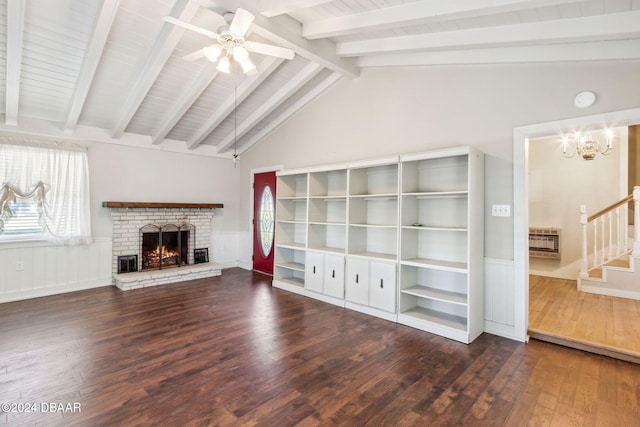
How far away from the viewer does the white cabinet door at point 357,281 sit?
402cm

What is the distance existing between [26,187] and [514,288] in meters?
6.56

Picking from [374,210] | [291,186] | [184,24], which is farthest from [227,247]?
[184,24]

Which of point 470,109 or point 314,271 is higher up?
point 470,109

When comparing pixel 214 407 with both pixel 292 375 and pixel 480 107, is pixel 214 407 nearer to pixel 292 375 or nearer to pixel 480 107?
pixel 292 375

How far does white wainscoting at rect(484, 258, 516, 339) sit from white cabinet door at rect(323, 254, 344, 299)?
1.77m

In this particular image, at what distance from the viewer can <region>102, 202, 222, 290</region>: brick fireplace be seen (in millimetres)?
5402

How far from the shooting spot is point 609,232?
5.09 metres

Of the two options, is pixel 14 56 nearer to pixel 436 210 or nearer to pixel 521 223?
pixel 436 210

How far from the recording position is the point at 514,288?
328cm

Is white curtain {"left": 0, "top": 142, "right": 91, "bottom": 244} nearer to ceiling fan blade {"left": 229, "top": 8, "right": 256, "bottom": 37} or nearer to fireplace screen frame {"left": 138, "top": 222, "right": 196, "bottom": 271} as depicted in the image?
fireplace screen frame {"left": 138, "top": 222, "right": 196, "bottom": 271}

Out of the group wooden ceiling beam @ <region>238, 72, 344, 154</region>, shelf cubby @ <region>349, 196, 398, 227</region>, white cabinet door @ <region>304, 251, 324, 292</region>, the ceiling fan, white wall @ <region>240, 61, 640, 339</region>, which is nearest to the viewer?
the ceiling fan

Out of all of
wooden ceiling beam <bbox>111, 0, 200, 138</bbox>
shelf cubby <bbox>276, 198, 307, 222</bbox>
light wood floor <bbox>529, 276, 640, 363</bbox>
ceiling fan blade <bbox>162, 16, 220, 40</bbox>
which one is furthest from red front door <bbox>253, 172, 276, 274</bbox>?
light wood floor <bbox>529, 276, 640, 363</bbox>

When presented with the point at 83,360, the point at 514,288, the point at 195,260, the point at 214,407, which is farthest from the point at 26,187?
the point at 514,288

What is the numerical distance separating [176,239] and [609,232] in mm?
7673
